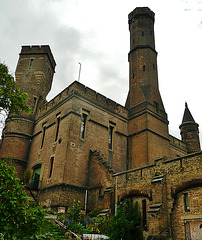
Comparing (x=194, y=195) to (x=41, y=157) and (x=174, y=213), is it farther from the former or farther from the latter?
(x=41, y=157)

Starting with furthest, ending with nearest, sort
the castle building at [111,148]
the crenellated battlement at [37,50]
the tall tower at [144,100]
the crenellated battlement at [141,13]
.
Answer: the crenellated battlement at [141,13] < the crenellated battlement at [37,50] < the tall tower at [144,100] < the castle building at [111,148]

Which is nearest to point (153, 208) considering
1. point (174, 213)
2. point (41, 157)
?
point (174, 213)

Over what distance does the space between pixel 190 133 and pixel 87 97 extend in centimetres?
→ 1853

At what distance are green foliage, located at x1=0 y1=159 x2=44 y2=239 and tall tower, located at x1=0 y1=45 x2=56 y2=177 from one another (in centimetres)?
1901

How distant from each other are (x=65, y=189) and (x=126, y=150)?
27.7ft

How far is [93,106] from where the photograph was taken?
2256cm

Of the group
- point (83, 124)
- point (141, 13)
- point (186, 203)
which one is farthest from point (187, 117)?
point (186, 203)

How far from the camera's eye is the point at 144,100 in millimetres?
24906

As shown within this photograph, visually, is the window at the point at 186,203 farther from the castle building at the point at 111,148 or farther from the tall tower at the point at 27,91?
the tall tower at the point at 27,91

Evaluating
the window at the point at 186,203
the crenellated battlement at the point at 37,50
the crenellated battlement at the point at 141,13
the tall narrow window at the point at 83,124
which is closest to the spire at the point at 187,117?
the crenellated battlement at the point at 141,13

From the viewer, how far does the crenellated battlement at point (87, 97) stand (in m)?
21.9

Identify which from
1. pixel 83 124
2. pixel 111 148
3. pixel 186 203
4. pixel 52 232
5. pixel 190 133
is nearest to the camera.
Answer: pixel 52 232

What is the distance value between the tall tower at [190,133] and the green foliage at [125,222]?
2164cm

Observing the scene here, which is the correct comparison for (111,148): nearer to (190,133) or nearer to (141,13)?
(190,133)
